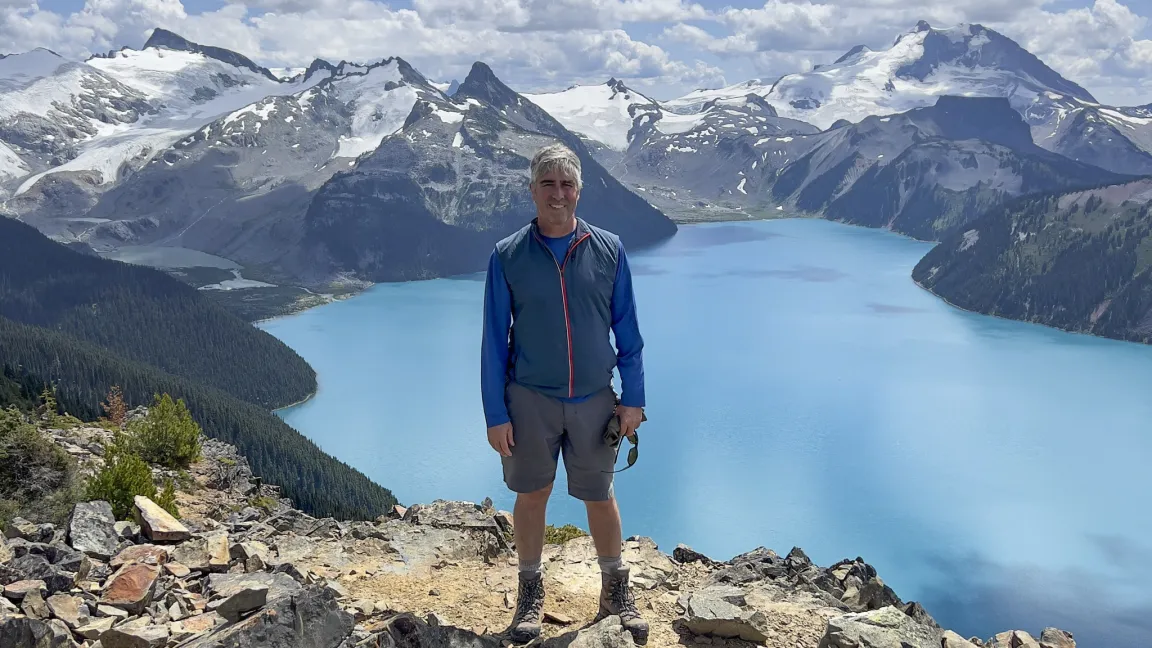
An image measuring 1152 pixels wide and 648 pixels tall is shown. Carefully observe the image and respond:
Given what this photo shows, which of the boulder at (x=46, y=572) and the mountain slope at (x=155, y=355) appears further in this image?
the mountain slope at (x=155, y=355)

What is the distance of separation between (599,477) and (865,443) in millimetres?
70082

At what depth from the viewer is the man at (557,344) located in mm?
7660

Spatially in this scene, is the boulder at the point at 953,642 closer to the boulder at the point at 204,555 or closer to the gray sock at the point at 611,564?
the gray sock at the point at 611,564

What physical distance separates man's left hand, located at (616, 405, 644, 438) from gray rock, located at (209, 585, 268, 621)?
3.62m

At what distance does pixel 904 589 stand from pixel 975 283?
116 meters

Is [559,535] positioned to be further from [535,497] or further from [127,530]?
[535,497]

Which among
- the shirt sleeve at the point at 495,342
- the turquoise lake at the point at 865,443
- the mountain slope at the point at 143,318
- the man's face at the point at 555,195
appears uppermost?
the man's face at the point at 555,195

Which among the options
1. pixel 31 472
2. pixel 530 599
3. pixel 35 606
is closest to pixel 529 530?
pixel 530 599

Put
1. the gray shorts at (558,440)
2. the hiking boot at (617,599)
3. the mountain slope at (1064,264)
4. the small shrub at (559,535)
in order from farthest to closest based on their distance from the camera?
the mountain slope at (1064,264)
the small shrub at (559,535)
the hiking boot at (617,599)
the gray shorts at (558,440)

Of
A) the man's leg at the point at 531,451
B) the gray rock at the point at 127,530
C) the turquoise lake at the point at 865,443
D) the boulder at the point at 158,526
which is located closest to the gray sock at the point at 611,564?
the man's leg at the point at 531,451

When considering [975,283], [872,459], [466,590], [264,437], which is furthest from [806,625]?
[975,283]

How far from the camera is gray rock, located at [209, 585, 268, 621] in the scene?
8.11 metres

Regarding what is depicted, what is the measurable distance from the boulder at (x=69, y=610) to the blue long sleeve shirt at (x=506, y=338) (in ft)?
14.0

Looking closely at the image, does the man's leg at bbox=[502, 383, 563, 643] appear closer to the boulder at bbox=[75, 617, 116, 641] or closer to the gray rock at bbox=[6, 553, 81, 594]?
the boulder at bbox=[75, 617, 116, 641]
